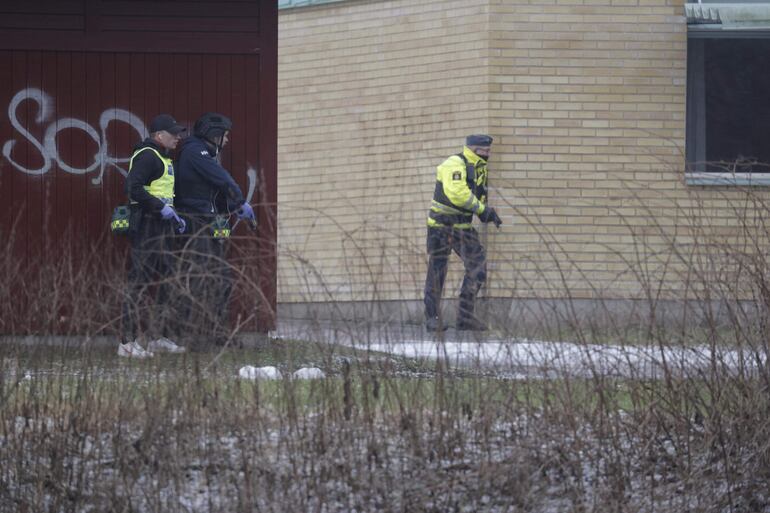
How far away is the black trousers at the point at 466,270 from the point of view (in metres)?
6.75

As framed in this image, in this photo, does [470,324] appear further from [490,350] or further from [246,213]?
[246,213]

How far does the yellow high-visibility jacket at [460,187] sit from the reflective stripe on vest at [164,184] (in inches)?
107

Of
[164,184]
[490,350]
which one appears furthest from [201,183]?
[490,350]

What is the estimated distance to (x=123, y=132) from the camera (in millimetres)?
11812

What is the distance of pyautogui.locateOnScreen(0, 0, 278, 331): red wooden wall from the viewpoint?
11688 millimetres

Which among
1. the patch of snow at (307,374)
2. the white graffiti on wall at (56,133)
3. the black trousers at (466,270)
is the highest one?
the white graffiti on wall at (56,133)

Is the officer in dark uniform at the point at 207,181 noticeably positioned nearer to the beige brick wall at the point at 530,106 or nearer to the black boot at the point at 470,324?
the beige brick wall at the point at 530,106

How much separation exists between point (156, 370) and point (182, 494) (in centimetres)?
56

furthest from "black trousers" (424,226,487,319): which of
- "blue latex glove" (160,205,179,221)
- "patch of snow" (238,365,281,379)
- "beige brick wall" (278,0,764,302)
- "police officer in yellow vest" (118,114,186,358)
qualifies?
"beige brick wall" (278,0,764,302)

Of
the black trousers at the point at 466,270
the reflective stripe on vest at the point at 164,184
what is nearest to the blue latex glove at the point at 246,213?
the reflective stripe on vest at the point at 164,184

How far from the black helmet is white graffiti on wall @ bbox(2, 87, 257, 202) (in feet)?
2.00

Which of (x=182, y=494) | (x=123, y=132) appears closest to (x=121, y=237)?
(x=123, y=132)

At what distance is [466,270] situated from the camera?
6941mm

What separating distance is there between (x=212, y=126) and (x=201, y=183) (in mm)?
444
